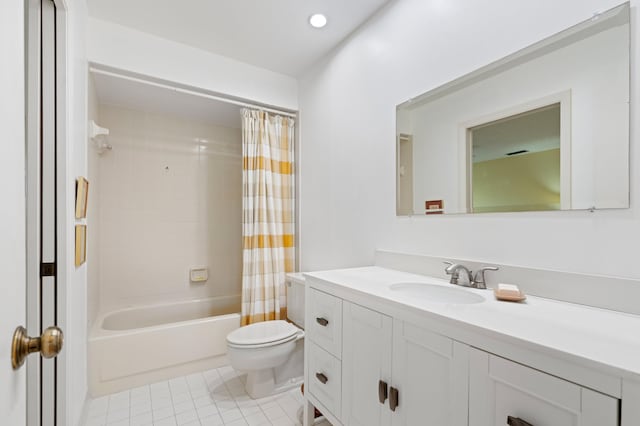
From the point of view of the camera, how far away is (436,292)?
1379 mm

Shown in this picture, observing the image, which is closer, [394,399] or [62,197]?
[394,399]

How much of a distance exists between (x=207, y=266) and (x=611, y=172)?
3.17 metres

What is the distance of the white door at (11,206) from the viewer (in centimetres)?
46

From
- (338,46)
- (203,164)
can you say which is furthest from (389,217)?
(203,164)

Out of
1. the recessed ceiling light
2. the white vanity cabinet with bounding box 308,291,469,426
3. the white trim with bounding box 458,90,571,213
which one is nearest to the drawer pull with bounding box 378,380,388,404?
the white vanity cabinet with bounding box 308,291,469,426

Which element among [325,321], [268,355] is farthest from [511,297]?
[268,355]

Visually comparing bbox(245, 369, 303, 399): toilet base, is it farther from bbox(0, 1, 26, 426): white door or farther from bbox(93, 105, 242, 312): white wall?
bbox(0, 1, 26, 426): white door

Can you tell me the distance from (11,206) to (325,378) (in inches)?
54.5

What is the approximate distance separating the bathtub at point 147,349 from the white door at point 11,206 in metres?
1.81

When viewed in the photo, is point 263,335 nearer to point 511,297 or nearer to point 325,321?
point 325,321

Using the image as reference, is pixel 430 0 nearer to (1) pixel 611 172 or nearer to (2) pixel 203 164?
(1) pixel 611 172

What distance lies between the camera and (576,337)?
2.40 ft

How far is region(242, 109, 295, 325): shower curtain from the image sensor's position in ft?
8.25

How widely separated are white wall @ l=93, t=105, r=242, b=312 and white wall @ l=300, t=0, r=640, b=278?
1089 millimetres
